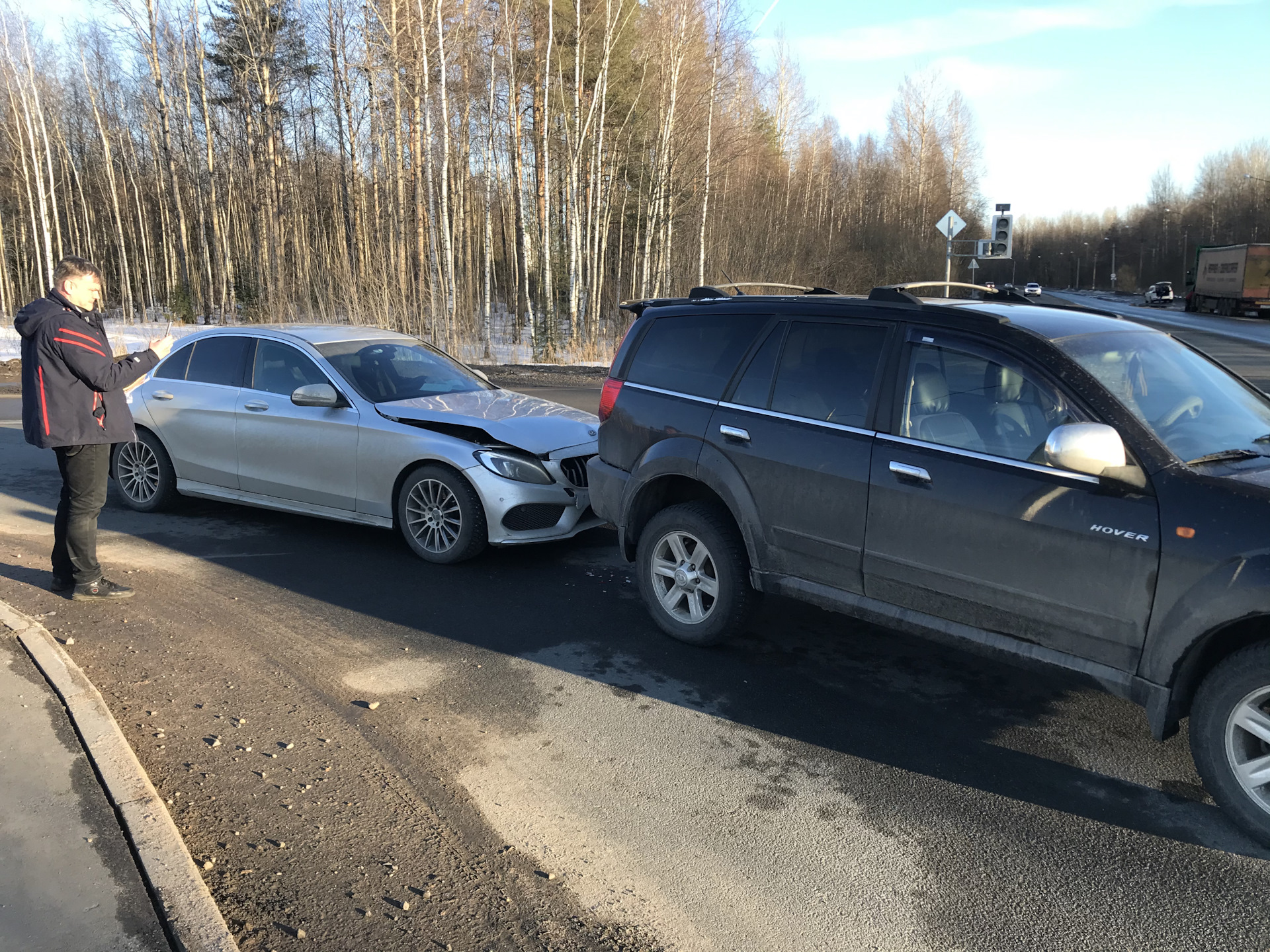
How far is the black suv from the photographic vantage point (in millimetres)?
3355

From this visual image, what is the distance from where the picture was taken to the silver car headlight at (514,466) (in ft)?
21.2

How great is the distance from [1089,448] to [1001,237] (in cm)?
1621

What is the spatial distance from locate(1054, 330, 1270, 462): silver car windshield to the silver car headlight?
3607 millimetres

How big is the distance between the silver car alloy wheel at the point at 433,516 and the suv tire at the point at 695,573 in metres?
1.69

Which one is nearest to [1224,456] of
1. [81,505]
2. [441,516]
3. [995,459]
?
[995,459]

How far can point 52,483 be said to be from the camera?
9234 millimetres

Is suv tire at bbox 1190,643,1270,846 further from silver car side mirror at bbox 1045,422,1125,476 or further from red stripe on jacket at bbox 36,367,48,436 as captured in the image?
red stripe on jacket at bbox 36,367,48,436

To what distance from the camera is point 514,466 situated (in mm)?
6543

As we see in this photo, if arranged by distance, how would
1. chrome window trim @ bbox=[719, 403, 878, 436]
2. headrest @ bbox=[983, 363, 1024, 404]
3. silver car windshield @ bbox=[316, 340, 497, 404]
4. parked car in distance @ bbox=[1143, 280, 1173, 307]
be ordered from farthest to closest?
parked car in distance @ bbox=[1143, 280, 1173, 307], silver car windshield @ bbox=[316, 340, 497, 404], chrome window trim @ bbox=[719, 403, 878, 436], headrest @ bbox=[983, 363, 1024, 404]

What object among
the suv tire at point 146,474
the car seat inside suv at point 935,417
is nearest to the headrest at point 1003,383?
the car seat inside suv at point 935,417

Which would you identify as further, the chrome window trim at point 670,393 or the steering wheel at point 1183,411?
the chrome window trim at point 670,393

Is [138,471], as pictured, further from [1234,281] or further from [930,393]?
[1234,281]

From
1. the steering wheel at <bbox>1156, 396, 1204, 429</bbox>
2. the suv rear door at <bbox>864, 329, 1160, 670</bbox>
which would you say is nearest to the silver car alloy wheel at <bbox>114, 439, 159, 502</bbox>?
the suv rear door at <bbox>864, 329, 1160, 670</bbox>

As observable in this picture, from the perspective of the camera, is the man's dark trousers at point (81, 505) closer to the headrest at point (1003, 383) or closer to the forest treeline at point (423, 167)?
the headrest at point (1003, 383)
